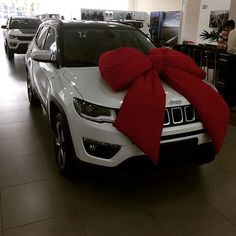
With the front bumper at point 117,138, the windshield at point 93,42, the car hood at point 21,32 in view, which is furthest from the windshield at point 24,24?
the front bumper at point 117,138

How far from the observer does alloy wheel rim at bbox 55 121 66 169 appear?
2.28m

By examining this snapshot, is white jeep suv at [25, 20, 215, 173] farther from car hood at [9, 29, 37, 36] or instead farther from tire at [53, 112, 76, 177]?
car hood at [9, 29, 37, 36]

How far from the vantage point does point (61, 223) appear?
75.3 inches

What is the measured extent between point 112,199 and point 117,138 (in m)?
0.58

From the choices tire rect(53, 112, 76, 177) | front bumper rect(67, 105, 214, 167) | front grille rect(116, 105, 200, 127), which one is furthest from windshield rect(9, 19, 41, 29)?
front grille rect(116, 105, 200, 127)

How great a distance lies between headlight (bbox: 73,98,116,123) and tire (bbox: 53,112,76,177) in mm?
208

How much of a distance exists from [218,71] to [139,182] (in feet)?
10.5

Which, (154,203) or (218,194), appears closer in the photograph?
(154,203)

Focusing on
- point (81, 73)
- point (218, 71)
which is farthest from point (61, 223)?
point (218, 71)

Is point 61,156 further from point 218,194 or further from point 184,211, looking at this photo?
point 218,194

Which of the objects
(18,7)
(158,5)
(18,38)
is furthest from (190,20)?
(18,7)

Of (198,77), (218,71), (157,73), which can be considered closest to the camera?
(157,73)

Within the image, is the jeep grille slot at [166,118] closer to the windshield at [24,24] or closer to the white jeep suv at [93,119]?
the white jeep suv at [93,119]

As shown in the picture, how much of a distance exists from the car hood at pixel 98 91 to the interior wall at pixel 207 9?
24.4 feet
